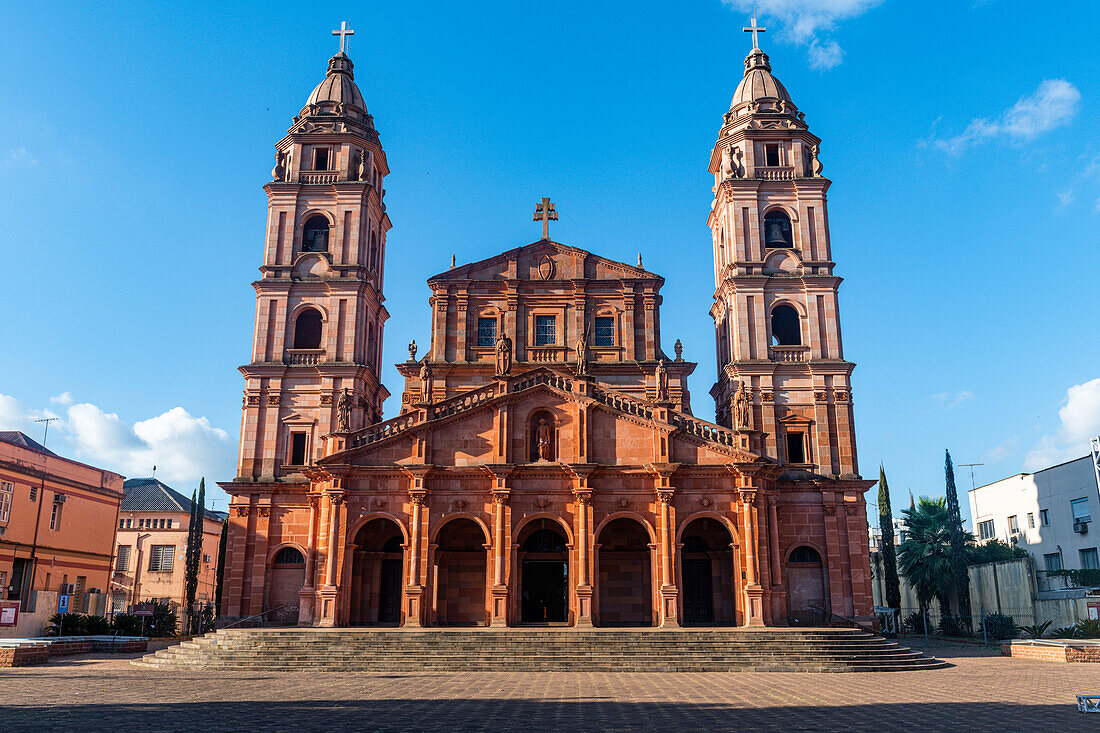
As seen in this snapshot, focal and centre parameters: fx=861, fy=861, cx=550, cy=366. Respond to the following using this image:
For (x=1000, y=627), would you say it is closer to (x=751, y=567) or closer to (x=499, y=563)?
(x=751, y=567)

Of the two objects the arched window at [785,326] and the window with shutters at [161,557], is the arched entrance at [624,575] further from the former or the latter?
the window with shutters at [161,557]

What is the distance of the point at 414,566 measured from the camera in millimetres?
35656

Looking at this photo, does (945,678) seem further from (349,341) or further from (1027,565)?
(349,341)

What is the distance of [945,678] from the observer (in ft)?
85.2

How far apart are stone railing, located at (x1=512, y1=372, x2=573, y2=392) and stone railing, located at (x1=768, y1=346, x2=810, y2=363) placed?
1126 centimetres

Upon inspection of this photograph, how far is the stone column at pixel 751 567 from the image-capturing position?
34.8 metres

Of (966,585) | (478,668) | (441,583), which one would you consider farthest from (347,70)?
(966,585)

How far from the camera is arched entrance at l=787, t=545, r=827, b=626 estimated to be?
1521 inches

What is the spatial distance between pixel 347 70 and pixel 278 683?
3623cm

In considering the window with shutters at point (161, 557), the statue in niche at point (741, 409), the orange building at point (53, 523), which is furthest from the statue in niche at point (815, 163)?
the window with shutters at point (161, 557)

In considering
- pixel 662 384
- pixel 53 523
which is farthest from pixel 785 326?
pixel 53 523

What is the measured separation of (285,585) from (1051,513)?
1813 inches

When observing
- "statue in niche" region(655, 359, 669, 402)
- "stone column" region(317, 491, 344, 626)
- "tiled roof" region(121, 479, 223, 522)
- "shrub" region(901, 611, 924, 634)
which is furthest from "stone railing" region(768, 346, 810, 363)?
"tiled roof" region(121, 479, 223, 522)

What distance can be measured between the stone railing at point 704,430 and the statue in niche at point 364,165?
21.1 metres
